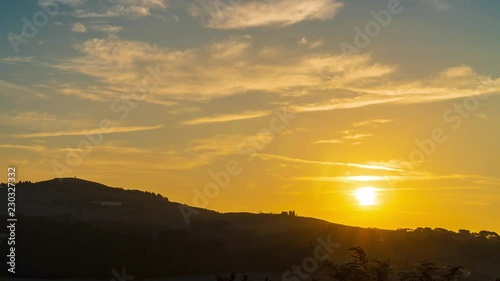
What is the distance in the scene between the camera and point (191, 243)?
4900cm

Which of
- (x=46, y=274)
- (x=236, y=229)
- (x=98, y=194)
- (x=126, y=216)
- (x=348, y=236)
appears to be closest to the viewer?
(x=46, y=274)

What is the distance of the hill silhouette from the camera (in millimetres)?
43562

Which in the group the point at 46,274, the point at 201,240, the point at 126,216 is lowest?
the point at 46,274

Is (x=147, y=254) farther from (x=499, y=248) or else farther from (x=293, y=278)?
(x=499, y=248)

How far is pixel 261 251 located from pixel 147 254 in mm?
8432

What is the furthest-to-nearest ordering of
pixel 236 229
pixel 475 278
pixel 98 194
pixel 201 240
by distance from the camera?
pixel 98 194 → pixel 236 229 → pixel 201 240 → pixel 475 278

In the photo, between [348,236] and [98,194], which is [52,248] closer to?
[348,236]

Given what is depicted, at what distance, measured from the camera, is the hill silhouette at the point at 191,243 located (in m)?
43.6

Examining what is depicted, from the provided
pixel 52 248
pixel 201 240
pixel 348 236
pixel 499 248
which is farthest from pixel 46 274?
pixel 499 248

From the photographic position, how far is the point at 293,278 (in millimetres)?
43312

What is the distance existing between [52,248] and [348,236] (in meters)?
25.3

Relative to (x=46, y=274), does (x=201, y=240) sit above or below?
above

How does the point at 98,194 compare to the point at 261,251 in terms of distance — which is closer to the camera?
the point at 261,251

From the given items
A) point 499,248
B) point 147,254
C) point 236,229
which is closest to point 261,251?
point 147,254
